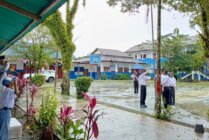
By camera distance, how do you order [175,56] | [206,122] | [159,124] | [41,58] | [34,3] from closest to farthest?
1. [34,3]
2. [159,124]
3. [206,122]
4. [41,58]
5. [175,56]

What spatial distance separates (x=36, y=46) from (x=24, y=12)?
24.9 meters

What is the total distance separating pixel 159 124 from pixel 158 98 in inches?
42.2

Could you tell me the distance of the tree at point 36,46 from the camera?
28.1 metres

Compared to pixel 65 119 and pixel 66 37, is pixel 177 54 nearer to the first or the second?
pixel 66 37

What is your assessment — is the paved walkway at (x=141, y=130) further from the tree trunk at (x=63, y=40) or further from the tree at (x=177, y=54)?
the tree at (x=177, y=54)

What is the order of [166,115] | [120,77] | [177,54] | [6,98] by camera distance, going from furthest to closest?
[120,77], [177,54], [166,115], [6,98]

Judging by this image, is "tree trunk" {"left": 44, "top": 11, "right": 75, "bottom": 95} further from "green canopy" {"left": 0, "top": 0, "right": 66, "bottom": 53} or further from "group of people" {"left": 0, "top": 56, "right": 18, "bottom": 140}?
"group of people" {"left": 0, "top": 56, "right": 18, "bottom": 140}

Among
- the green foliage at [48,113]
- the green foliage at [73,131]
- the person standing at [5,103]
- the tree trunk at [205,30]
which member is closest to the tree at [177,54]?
the tree trunk at [205,30]

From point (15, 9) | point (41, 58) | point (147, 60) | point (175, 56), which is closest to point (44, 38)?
point (41, 58)

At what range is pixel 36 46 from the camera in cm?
2812

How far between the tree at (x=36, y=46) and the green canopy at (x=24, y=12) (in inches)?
919

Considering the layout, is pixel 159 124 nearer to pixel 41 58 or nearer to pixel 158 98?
pixel 158 98

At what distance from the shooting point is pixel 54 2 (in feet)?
10.8

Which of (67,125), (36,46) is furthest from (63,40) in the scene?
(36,46)
